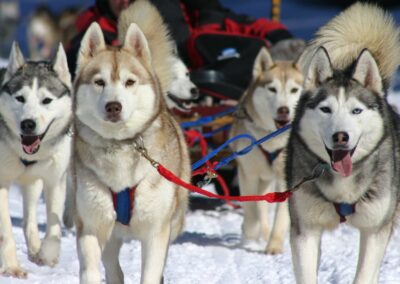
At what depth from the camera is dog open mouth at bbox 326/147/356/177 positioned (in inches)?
107

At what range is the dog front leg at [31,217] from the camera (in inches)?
154

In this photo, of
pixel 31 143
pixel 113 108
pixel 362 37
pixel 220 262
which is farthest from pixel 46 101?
pixel 362 37

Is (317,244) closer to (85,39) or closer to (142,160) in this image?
(142,160)

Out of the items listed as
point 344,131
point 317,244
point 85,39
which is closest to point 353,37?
point 344,131

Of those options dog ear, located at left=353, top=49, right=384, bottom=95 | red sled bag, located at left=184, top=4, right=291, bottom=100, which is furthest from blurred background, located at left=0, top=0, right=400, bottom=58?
dog ear, located at left=353, top=49, right=384, bottom=95

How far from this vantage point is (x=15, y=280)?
3369 millimetres

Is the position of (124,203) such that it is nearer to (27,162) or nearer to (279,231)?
(27,162)

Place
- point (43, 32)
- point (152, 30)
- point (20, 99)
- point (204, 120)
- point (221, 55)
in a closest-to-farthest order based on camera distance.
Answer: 1. point (152, 30)
2. point (20, 99)
3. point (204, 120)
4. point (221, 55)
5. point (43, 32)

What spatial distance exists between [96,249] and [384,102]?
3.79ft

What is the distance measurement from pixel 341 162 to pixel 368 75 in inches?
13.9

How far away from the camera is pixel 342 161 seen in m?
2.72

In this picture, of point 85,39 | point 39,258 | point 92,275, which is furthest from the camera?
point 39,258

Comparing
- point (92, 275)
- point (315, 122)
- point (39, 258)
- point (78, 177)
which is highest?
point (315, 122)

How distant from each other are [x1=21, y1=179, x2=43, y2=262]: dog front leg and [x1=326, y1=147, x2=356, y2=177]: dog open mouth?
1740 millimetres
